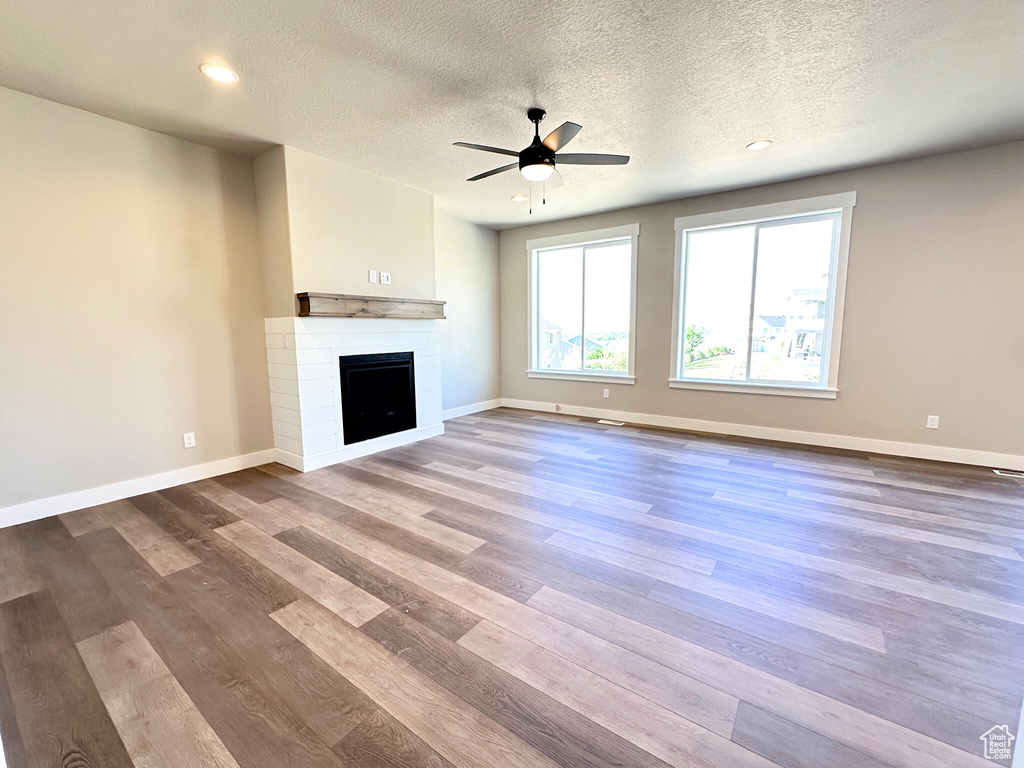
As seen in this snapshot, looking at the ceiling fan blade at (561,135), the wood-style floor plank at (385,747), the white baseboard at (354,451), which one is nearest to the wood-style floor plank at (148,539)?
the white baseboard at (354,451)

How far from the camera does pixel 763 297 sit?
14.6 feet

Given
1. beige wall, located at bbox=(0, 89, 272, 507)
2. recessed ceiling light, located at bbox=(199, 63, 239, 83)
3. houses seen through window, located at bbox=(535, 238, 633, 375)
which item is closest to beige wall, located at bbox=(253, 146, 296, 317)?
beige wall, located at bbox=(0, 89, 272, 507)

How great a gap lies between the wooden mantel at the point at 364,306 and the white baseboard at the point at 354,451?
127cm

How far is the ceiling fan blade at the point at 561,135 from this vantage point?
7.73 feet

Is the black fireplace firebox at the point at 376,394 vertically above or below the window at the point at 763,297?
below

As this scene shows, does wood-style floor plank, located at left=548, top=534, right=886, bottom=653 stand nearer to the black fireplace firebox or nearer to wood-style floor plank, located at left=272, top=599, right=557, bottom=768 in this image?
wood-style floor plank, located at left=272, top=599, right=557, bottom=768

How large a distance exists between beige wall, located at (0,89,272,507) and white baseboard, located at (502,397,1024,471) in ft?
13.7

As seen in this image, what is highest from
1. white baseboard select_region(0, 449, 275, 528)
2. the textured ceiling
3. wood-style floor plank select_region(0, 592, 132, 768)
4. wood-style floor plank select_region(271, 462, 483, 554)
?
the textured ceiling

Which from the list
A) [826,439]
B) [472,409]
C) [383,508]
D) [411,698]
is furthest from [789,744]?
[472,409]

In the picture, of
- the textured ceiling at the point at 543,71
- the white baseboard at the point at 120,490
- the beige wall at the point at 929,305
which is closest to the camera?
the textured ceiling at the point at 543,71

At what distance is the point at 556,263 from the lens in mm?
5961

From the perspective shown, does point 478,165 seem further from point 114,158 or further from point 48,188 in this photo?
point 48,188

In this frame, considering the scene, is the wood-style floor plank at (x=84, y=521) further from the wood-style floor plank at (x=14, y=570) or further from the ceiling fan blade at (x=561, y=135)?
the ceiling fan blade at (x=561, y=135)

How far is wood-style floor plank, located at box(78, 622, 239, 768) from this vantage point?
1205mm
